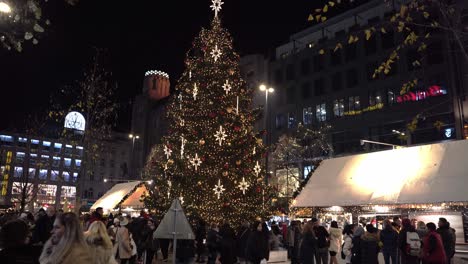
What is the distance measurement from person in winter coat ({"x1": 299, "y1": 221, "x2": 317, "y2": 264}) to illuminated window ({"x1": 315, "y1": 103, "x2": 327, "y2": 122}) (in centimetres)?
4210

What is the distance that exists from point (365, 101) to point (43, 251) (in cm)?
4943

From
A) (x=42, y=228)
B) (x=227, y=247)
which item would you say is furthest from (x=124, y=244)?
(x=42, y=228)

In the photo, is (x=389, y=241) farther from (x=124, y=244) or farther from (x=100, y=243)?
(x=100, y=243)

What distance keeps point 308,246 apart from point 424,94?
36.2 metres

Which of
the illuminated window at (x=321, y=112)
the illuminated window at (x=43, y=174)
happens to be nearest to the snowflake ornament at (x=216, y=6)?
the illuminated window at (x=321, y=112)

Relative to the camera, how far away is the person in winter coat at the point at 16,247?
12.7 feet

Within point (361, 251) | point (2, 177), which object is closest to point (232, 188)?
point (361, 251)

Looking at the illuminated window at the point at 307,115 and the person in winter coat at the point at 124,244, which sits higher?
the illuminated window at the point at 307,115

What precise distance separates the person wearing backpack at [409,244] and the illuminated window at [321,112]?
42.3 meters

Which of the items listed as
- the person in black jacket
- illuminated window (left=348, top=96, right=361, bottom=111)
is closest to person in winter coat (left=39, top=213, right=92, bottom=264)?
the person in black jacket

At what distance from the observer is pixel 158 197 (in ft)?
61.3

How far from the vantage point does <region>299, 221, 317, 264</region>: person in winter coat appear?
13.0m

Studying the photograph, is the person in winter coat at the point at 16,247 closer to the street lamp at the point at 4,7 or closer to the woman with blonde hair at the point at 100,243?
the woman with blonde hair at the point at 100,243

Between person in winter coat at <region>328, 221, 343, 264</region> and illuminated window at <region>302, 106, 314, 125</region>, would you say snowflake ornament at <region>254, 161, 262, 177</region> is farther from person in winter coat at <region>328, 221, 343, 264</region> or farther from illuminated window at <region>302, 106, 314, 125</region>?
illuminated window at <region>302, 106, 314, 125</region>
